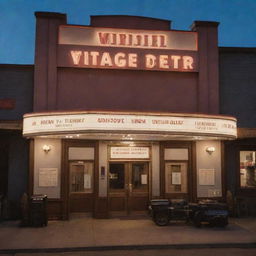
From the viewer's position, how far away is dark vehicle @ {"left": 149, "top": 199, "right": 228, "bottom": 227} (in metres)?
13.6

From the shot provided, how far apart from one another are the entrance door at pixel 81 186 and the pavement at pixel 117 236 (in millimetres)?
682

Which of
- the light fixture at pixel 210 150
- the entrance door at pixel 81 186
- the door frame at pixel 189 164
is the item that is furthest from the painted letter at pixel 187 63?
the entrance door at pixel 81 186

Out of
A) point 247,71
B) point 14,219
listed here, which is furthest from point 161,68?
point 14,219

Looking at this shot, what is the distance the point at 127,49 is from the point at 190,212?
722 cm

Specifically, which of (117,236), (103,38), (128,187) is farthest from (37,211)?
(103,38)

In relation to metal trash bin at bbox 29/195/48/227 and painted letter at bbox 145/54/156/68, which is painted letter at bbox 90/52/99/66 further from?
metal trash bin at bbox 29/195/48/227

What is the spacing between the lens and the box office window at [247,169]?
16.7m

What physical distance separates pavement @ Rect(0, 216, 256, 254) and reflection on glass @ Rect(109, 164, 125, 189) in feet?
4.94

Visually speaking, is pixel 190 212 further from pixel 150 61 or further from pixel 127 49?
pixel 127 49

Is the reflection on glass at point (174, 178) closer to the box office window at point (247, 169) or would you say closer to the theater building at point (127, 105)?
the theater building at point (127, 105)

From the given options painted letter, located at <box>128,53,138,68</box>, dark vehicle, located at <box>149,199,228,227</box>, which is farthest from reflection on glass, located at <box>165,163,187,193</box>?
painted letter, located at <box>128,53,138,68</box>

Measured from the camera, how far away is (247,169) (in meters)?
16.8

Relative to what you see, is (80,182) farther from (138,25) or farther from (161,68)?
(138,25)

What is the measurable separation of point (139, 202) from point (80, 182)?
8.75ft
